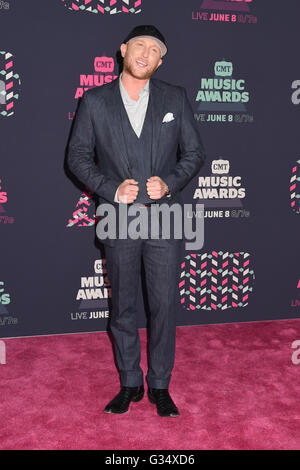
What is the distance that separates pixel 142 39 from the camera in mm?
2240

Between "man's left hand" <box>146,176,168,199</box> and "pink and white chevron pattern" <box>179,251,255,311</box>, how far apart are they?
1.45 metres

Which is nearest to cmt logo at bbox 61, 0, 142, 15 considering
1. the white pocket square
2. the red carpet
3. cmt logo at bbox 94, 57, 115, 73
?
cmt logo at bbox 94, 57, 115, 73

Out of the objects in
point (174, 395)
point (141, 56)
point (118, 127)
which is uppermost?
point (141, 56)

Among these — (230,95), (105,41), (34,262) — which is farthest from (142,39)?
(34,262)

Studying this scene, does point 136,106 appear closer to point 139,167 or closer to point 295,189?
point 139,167

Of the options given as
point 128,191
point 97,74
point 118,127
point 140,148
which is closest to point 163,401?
point 128,191

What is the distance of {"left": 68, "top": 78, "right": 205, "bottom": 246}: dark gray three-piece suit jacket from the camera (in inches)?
89.7

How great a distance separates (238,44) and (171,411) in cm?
254

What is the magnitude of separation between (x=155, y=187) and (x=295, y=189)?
6.02 feet

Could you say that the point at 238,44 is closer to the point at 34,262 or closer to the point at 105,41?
the point at 105,41

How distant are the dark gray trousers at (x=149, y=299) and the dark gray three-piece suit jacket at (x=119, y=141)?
151mm

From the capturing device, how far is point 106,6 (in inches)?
126

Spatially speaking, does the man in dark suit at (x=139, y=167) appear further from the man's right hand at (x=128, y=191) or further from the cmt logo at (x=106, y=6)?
the cmt logo at (x=106, y=6)

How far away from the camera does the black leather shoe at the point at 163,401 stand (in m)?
2.39
